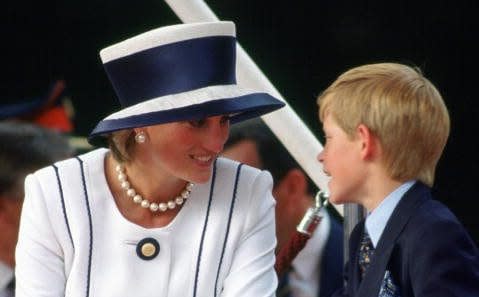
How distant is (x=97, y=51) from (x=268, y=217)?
1385mm

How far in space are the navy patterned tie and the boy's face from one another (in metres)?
0.08

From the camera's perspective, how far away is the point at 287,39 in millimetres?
4102

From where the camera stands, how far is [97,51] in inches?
161

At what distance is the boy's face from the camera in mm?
2898

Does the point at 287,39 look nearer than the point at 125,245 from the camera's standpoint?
No

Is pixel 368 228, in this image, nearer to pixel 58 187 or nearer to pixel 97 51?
pixel 58 187

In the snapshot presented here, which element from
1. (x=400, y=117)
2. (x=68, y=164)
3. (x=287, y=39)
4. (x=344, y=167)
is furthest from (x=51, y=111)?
(x=400, y=117)

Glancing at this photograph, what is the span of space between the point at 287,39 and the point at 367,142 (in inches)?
49.9

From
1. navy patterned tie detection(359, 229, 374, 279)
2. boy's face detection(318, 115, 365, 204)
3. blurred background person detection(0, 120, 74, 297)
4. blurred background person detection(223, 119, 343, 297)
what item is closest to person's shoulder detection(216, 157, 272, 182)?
boy's face detection(318, 115, 365, 204)

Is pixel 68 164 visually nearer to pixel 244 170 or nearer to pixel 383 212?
pixel 244 170

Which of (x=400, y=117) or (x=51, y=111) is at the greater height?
(x=400, y=117)

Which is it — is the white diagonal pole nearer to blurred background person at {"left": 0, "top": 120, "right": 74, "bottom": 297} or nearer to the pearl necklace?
the pearl necklace

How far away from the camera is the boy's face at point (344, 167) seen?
290 centimetres

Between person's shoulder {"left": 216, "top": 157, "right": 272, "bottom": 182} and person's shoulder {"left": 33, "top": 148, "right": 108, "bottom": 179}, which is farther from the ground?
person's shoulder {"left": 33, "top": 148, "right": 108, "bottom": 179}
